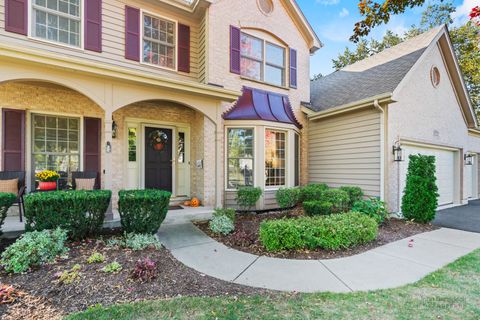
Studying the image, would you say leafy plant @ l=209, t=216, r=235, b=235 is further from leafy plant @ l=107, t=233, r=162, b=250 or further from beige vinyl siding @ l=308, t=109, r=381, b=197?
beige vinyl siding @ l=308, t=109, r=381, b=197

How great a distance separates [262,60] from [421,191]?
6.17 meters

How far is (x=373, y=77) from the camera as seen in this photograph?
8938 millimetres

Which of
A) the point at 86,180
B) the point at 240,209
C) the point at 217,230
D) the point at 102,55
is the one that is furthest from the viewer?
the point at 240,209

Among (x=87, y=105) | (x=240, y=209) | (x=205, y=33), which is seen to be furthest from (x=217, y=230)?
(x=205, y=33)

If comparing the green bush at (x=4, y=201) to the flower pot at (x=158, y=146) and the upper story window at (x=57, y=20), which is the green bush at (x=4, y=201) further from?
the upper story window at (x=57, y=20)

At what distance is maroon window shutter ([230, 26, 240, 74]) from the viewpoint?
7.70 metres

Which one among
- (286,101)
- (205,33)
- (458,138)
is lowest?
(458,138)

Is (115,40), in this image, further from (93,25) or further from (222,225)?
(222,225)

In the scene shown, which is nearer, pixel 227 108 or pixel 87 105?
pixel 87 105

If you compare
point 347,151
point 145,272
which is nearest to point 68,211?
point 145,272

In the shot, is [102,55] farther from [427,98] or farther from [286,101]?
[427,98]

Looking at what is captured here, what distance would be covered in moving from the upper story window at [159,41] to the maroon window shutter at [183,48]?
198 mm

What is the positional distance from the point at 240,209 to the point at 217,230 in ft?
6.94

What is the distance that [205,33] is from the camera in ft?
24.4
